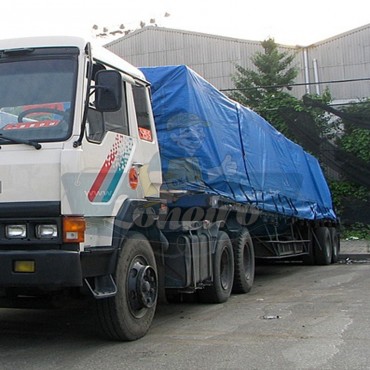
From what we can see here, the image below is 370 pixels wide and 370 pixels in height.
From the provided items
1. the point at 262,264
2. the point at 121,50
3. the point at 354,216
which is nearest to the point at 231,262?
the point at 262,264

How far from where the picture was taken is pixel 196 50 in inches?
1212

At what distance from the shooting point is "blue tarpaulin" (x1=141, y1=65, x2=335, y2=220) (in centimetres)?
755

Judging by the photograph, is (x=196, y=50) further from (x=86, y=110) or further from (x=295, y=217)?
(x=86, y=110)

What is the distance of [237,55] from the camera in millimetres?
29859

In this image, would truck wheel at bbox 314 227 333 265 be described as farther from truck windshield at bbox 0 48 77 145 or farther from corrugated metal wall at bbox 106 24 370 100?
corrugated metal wall at bbox 106 24 370 100

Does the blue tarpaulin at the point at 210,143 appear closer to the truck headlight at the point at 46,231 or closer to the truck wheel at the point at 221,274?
the truck wheel at the point at 221,274

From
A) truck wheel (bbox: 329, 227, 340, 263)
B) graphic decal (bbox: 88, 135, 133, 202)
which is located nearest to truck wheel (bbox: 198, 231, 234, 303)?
graphic decal (bbox: 88, 135, 133, 202)

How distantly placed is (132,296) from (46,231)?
1.32 m

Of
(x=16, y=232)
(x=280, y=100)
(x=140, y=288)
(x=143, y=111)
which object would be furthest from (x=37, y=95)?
(x=280, y=100)

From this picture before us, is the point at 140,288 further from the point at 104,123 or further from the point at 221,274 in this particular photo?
the point at 221,274

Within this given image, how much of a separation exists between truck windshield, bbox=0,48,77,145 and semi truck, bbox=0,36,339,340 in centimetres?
1

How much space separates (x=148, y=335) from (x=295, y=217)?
6860 mm

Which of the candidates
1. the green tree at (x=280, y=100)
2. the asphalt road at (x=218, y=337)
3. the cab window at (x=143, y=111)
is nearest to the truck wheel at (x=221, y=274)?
the asphalt road at (x=218, y=337)

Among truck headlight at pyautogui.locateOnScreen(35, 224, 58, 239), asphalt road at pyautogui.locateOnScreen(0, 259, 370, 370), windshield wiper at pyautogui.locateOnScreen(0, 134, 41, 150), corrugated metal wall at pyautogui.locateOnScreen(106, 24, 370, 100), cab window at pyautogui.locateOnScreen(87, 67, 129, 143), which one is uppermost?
corrugated metal wall at pyautogui.locateOnScreen(106, 24, 370, 100)
